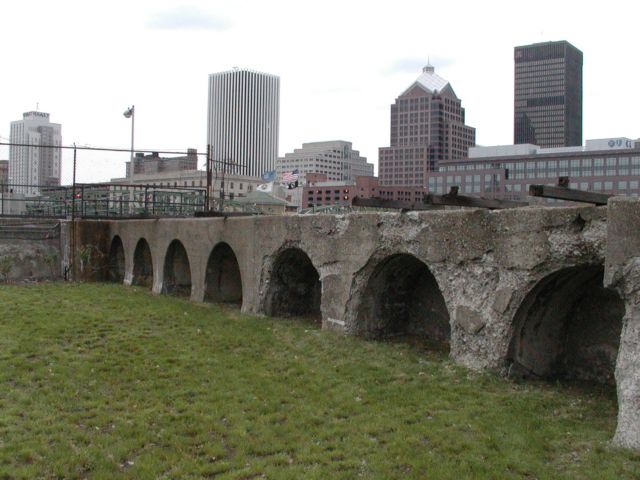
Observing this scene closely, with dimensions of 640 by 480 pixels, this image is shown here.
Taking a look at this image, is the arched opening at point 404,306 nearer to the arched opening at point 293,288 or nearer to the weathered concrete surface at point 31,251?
the arched opening at point 293,288

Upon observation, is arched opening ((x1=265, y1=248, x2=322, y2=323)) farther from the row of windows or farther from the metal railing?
the row of windows

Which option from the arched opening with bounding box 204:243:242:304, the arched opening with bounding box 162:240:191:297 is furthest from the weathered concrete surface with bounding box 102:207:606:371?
the arched opening with bounding box 162:240:191:297

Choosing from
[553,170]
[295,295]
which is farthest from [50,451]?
[553,170]

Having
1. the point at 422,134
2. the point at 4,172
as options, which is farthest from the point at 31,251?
the point at 422,134

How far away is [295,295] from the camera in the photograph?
51.5 ft

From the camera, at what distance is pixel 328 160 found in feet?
529

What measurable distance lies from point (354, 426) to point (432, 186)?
10706 centimetres

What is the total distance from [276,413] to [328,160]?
154 metres

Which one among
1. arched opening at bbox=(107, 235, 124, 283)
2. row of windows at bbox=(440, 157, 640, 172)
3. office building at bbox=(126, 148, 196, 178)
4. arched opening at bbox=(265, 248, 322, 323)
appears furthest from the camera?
row of windows at bbox=(440, 157, 640, 172)

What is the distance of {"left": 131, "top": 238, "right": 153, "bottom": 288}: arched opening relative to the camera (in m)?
22.4

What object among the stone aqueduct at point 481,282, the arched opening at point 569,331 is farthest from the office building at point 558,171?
the arched opening at point 569,331

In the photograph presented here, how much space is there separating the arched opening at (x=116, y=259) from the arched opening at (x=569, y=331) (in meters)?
17.4

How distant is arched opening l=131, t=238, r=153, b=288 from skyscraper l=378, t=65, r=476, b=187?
5191 inches

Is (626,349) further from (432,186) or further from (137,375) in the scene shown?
(432,186)
